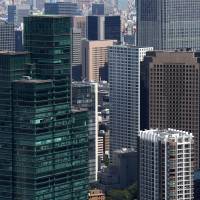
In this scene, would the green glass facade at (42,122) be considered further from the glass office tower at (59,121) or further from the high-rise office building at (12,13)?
the high-rise office building at (12,13)

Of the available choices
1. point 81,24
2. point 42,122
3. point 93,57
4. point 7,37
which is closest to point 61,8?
point 81,24

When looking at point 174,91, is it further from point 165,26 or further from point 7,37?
point 7,37

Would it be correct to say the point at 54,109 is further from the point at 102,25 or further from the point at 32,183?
the point at 102,25

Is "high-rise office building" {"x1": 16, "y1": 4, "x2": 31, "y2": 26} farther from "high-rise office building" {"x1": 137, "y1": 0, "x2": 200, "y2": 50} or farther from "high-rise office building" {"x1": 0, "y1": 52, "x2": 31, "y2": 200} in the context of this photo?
"high-rise office building" {"x1": 0, "y1": 52, "x2": 31, "y2": 200}

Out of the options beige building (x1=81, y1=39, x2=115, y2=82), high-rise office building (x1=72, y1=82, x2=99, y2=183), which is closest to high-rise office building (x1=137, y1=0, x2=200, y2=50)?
beige building (x1=81, y1=39, x2=115, y2=82)

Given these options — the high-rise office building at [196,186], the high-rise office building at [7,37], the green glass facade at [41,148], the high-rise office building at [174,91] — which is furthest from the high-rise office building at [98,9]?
the green glass facade at [41,148]

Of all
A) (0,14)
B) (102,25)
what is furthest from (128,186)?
(0,14)
